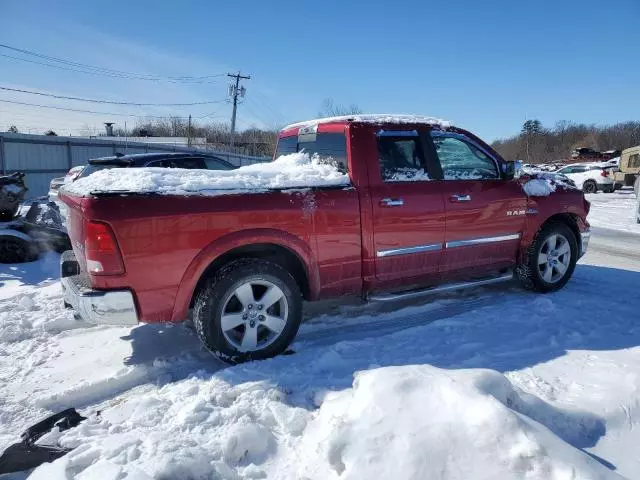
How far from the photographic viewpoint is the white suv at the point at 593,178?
23344 mm

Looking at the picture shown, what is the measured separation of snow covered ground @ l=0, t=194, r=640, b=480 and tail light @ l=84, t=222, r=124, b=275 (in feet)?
2.77

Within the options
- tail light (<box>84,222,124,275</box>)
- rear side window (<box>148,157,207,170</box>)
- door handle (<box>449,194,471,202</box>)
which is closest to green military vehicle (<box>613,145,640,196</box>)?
rear side window (<box>148,157,207,170</box>)

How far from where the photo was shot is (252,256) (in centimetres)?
362

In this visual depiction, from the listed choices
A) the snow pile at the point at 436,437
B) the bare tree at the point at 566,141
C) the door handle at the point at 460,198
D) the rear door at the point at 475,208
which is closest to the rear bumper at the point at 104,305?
the snow pile at the point at 436,437

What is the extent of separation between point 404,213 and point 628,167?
23483 mm

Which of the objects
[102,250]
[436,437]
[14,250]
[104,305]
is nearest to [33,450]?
[104,305]

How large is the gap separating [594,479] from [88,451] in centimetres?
236

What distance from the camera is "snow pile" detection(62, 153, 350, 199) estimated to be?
307 cm

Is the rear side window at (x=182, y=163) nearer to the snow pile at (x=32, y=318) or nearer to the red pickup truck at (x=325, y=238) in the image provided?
the snow pile at (x=32, y=318)

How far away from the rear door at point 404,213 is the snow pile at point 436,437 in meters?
1.50

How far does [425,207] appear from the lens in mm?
4062

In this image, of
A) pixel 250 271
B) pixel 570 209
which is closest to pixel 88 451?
pixel 250 271

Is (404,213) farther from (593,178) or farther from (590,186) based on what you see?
(590,186)

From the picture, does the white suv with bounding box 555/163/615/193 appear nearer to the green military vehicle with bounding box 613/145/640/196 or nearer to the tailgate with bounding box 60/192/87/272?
the green military vehicle with bounding box 613/145/640/196
